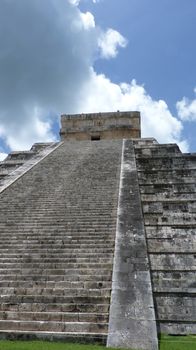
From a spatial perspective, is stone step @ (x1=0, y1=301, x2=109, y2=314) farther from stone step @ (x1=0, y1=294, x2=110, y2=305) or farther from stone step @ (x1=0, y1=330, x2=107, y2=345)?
stone step @ (x1=0, y1=330, x2=107, y2=345)

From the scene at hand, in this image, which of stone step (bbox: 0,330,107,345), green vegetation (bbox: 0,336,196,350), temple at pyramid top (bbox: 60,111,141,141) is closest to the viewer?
green vegetation (bbox: 0,336,196,350)

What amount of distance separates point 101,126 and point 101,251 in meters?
18.9

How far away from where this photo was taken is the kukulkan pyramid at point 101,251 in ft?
18.8

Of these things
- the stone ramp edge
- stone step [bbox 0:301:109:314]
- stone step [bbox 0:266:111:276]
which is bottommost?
stone step [bbox 0:301:109:314]

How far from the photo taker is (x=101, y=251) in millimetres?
7594

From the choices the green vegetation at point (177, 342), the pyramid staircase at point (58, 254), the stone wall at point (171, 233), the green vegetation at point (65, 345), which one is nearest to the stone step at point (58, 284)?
the pyramid staircase at point (58, 254)

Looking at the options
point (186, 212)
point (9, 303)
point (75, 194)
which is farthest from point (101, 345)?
point (75, 194)

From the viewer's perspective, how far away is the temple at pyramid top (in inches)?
1009

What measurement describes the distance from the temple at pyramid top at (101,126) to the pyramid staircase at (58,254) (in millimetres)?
12280

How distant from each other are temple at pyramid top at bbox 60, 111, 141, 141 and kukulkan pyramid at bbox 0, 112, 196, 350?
1130 centimetres

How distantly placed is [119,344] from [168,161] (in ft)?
30.1

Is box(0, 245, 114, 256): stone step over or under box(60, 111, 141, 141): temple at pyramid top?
under

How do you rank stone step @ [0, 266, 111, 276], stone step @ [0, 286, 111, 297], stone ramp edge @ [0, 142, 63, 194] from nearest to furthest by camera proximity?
1. stone step @ [0, 286, 111, 297]
2. stone step @ [0, 266, 111, 276]
3. stone ramp edge @ [0, 142, 63, 194]

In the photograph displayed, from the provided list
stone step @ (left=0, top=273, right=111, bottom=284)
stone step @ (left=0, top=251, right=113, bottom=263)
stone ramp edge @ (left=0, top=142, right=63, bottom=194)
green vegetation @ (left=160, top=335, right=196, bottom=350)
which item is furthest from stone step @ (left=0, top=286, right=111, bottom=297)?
stone ramp edge @ (left=0, top=142, right=63, bottom=194)
